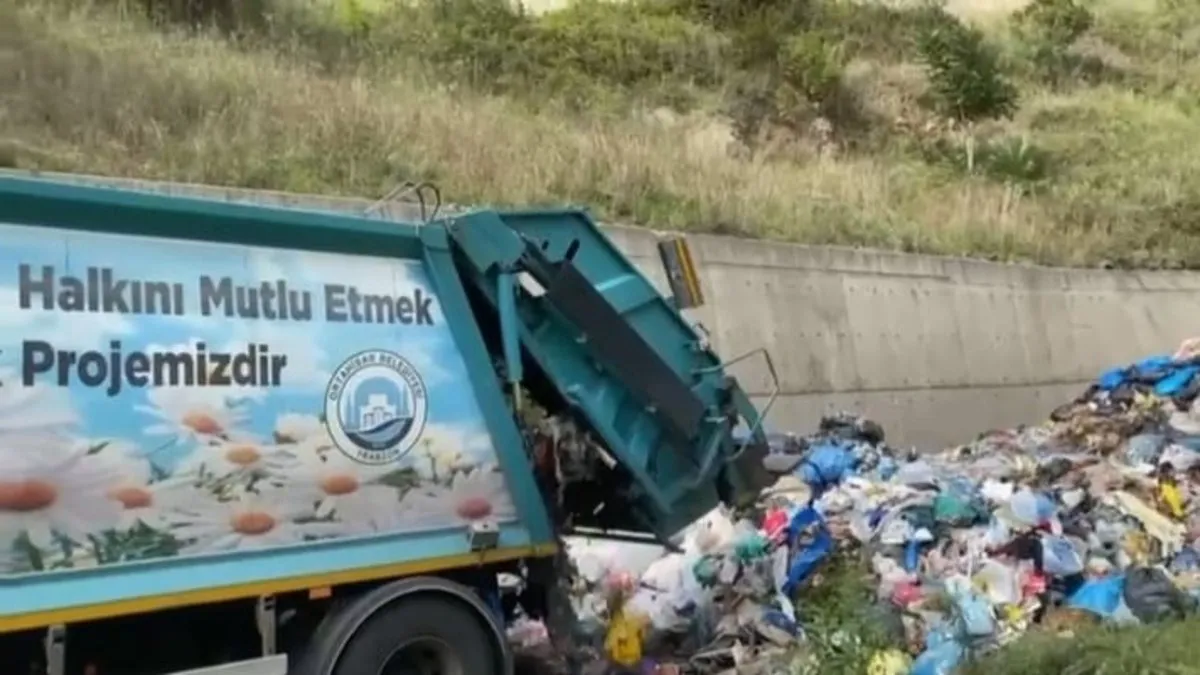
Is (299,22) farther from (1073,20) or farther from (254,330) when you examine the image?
(1073,20)

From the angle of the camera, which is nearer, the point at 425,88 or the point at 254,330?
the point at 254,330

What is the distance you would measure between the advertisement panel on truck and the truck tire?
0.81ft

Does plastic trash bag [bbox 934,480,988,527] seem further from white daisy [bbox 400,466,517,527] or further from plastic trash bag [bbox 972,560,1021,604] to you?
white daisy [bbox 400,466,517,527]

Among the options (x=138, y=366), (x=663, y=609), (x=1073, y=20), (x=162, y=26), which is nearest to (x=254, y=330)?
(x=138, y=366)

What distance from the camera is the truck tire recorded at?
4902 millimetres

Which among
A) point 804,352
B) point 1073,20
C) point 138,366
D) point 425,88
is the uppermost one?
A: point 1073,20

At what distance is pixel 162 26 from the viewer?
1382 cm

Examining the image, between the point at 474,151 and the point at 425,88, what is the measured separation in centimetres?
255

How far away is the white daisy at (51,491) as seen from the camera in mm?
4055

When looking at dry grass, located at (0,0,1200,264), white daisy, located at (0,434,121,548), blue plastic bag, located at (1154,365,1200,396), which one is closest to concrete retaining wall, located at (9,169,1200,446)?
dry grass, located at (0,0,1200,264)

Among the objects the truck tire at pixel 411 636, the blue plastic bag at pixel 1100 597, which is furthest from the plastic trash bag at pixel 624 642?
the blue plastic bag at pixel 1100 597

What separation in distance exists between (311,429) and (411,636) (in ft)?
2.83

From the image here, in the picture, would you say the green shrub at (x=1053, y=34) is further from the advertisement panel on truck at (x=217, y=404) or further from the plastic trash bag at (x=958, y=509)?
the advertisement panel on truck at (x=217, y=404)

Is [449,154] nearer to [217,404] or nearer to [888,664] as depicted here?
[888,664]
